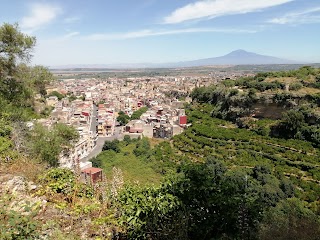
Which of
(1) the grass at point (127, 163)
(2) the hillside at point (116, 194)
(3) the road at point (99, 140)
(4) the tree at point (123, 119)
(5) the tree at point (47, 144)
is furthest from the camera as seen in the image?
(4) the tree at point (123, 119)

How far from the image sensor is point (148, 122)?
3912 centimetres

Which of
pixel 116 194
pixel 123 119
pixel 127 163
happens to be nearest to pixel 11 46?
pixel 116 194

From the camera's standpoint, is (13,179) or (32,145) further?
(32,145)

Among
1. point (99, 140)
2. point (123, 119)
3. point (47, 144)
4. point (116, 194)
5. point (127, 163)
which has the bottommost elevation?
point (99, 140)

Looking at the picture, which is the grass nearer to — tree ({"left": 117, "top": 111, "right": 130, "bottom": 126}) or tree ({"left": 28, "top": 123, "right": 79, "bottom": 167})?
tree ({"left": 28, "top": 123, "right": 79, "bottom": 167})

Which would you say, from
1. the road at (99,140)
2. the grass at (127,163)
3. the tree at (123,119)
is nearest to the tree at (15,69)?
the grass at (127,163)

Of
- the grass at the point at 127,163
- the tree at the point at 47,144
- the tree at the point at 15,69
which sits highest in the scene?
the tree at the point at 15,69

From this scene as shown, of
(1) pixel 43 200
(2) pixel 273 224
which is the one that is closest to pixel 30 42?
(1) pixel 43 200

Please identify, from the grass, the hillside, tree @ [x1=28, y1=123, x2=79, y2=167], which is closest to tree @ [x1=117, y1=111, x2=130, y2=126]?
the grass

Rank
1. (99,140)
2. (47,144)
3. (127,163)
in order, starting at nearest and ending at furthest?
(47,144) → (127,163) → (99,140)

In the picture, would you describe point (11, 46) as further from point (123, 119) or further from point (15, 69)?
point (123, 119)

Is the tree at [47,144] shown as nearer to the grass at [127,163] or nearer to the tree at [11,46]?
the tree at [11,46]

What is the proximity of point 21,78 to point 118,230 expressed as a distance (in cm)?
648

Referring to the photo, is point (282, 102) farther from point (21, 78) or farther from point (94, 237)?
point (94, 237)
